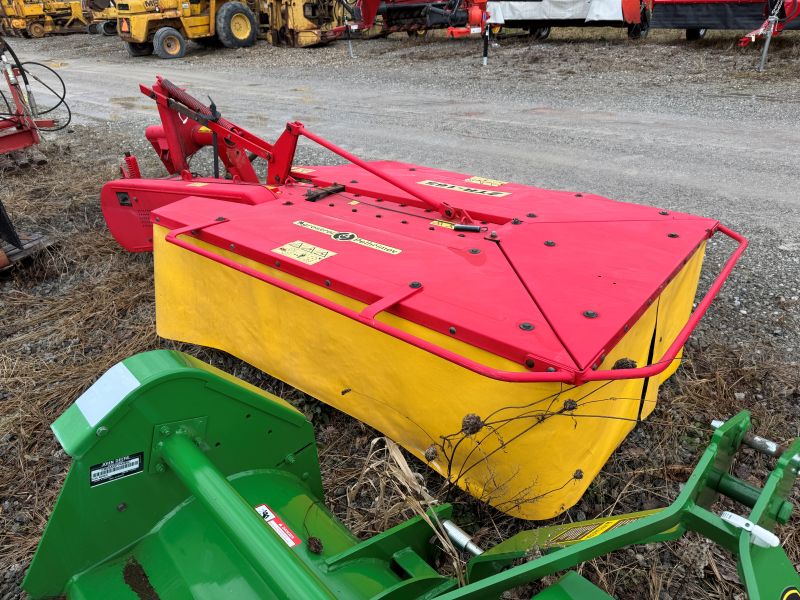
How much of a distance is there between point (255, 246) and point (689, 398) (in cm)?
204

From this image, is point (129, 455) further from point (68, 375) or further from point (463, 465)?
point (68, 375)

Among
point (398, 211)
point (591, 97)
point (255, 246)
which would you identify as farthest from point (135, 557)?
point (591, 97)

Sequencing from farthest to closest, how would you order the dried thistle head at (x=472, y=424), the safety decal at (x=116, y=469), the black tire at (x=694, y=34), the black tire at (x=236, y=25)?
the black tire at (x=236, y=25) < the black tire at (x=694, y=34) < the dried thistle head at (x=472, y=424) < the safety decal at (x=116, y=469)

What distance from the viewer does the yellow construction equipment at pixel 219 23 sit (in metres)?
13.9

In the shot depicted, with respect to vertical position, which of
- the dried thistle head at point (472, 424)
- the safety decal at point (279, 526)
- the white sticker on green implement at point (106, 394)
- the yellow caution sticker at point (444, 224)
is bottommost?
the safety decal at point (279, 526)

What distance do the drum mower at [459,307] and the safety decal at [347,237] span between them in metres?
0.01

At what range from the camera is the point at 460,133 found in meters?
7.26

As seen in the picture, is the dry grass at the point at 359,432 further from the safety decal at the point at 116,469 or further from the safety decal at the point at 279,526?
the safety decal at the point at 116,469

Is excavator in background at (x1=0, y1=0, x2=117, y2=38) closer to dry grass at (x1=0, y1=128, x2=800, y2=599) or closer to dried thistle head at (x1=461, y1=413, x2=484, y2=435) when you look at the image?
dry grass at (x1=0, y1=128, x2=800, y2=599)

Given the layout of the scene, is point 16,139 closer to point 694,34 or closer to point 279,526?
point 279,526

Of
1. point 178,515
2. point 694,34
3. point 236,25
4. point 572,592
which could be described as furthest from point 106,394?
point 236,25

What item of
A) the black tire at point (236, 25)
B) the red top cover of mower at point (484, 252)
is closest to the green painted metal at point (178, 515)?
the red top cover of mower at point (484, 252)

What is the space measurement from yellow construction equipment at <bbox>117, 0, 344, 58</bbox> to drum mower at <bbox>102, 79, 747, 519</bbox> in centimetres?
1272

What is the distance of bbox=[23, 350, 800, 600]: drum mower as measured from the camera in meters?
1.23
